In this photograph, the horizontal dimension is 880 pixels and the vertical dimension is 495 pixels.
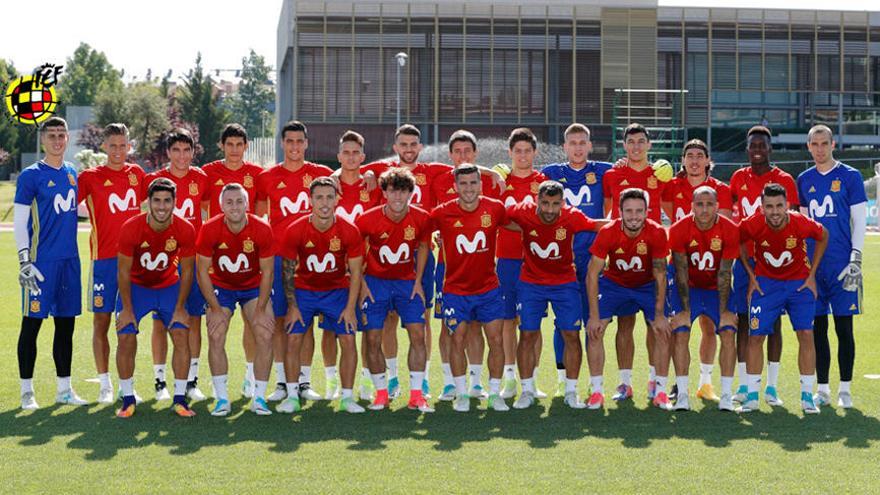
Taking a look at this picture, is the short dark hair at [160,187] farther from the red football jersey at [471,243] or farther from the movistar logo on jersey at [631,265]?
the movistar logo on jersey at [631,265]

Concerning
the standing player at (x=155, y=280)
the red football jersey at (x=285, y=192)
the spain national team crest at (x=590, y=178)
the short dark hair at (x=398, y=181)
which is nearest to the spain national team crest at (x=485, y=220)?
the short dark hair at (x=398, y=181)

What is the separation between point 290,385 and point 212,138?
74.1 m

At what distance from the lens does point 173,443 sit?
7086 mm

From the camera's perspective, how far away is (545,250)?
332 inches

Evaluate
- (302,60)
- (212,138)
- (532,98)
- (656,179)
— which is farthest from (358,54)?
(656,179)

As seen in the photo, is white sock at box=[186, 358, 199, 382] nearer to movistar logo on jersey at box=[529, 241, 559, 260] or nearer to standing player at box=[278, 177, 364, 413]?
standing player at box=[278, 177, 364, 413]

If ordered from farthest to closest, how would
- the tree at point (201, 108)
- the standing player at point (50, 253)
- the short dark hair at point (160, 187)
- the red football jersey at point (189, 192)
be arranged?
the tree at point (201, 108), the red football jersey at point (189, 192), the standing player at point (50, 253), the short dark hair at point (160, 187)

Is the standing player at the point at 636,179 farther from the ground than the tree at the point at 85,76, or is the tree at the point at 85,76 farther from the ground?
the tree at the point at 85,76

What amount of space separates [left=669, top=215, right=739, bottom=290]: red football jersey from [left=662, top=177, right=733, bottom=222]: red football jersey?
0.65 m

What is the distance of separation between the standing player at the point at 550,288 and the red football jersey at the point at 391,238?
2.34 ft

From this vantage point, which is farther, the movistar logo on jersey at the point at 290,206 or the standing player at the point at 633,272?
the movistar logo on jersey at the point at 290,206

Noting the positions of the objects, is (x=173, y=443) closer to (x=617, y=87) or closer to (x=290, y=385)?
(x=290, y=385)

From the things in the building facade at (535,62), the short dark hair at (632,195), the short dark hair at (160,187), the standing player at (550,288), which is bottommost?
the standing player at (550,288)

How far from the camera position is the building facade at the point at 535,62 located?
170 ft
